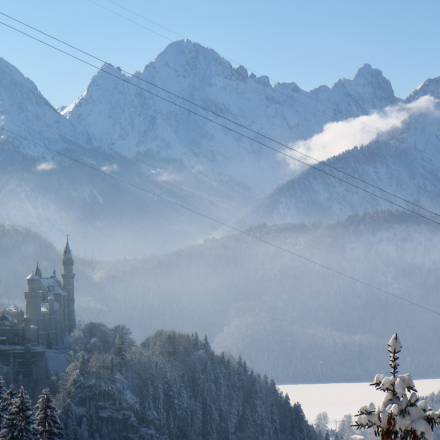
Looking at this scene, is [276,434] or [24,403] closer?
[24,403]

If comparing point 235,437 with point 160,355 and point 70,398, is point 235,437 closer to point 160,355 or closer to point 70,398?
point 160,355

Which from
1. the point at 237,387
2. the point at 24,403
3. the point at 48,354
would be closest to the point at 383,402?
the point at 24,403

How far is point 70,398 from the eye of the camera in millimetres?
157750

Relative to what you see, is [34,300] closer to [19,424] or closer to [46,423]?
[46,423]

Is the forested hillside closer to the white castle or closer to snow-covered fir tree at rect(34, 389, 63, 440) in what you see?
the white castle

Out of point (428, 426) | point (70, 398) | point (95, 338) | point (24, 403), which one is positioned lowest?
point (428, 426)

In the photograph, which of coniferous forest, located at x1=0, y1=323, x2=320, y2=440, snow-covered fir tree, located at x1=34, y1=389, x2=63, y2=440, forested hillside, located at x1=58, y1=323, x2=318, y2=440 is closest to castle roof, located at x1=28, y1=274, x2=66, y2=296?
coniferous forest, located at x1=0, y1=323, x2=320, y2=440

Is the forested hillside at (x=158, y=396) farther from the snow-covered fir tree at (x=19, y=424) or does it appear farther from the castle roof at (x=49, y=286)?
the snow-covered fir tree at (x=19, y=424)

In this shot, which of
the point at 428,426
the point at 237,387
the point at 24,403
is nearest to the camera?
the point at 428,426

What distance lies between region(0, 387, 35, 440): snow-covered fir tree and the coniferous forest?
60.4 m

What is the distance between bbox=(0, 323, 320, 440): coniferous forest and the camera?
525 feet

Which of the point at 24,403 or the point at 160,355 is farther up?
the point at 160,355

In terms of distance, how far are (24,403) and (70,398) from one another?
72443 millimetres

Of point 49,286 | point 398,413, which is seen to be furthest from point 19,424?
point 49,286
